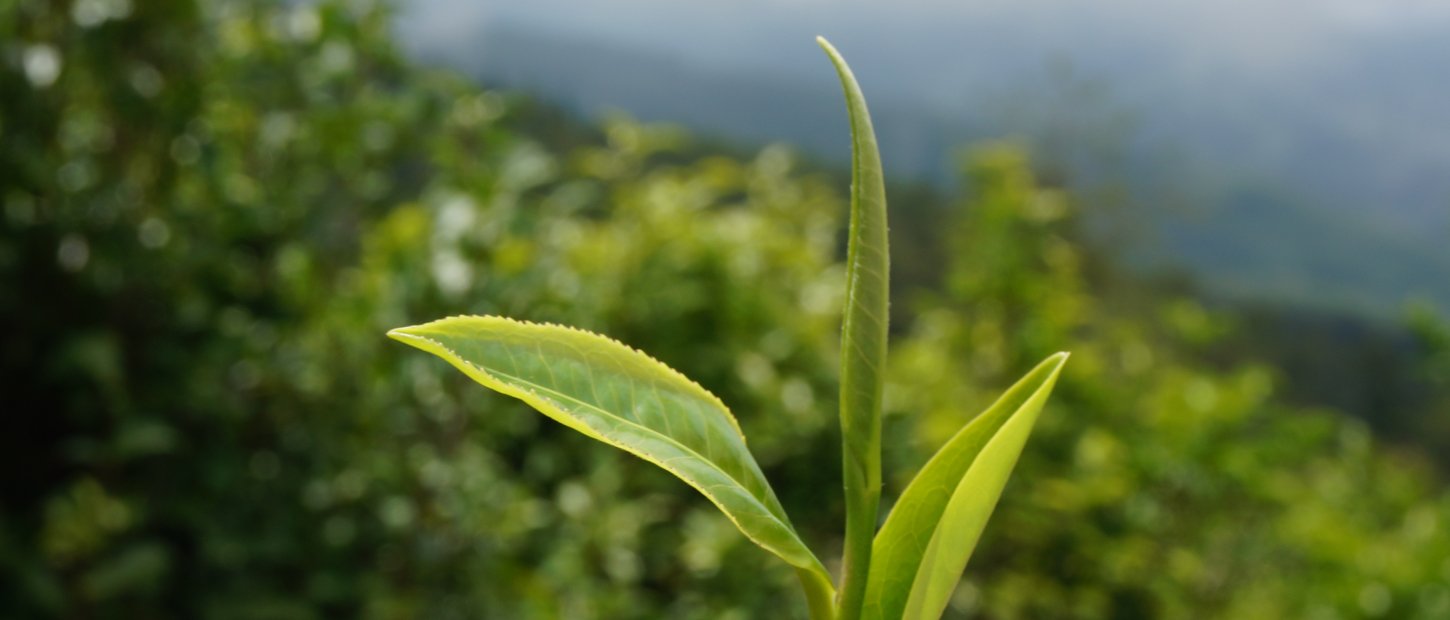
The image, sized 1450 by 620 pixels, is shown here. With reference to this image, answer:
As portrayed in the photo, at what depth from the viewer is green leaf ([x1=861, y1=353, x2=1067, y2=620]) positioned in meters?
0.24

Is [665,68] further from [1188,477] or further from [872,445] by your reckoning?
[872,445]

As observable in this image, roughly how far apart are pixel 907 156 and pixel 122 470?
18.2 feet

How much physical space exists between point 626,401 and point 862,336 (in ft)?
0.21

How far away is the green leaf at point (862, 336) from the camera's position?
22 centimetres

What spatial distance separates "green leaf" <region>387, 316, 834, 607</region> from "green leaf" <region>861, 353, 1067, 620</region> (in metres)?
0.02

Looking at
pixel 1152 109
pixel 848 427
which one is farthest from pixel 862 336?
pixel 1152 109

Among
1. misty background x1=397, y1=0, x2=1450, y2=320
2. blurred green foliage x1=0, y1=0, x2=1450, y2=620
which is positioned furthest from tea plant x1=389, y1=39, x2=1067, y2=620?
misty background x1=397, y1=0, x2=1450, y2=320

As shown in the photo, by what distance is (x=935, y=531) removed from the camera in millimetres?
244

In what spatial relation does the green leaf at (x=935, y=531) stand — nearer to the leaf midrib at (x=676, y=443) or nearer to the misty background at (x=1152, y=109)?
the leaf midrib at (x=676, y=443)

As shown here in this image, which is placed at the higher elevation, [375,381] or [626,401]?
[626,401]

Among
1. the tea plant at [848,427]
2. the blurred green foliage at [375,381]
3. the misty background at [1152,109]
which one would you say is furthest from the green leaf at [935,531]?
the misty background at [1152,109]

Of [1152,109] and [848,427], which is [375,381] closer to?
[848,427]

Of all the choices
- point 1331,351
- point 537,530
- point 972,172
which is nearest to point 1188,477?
point 972,172

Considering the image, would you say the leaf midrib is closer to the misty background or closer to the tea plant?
the tea plant
